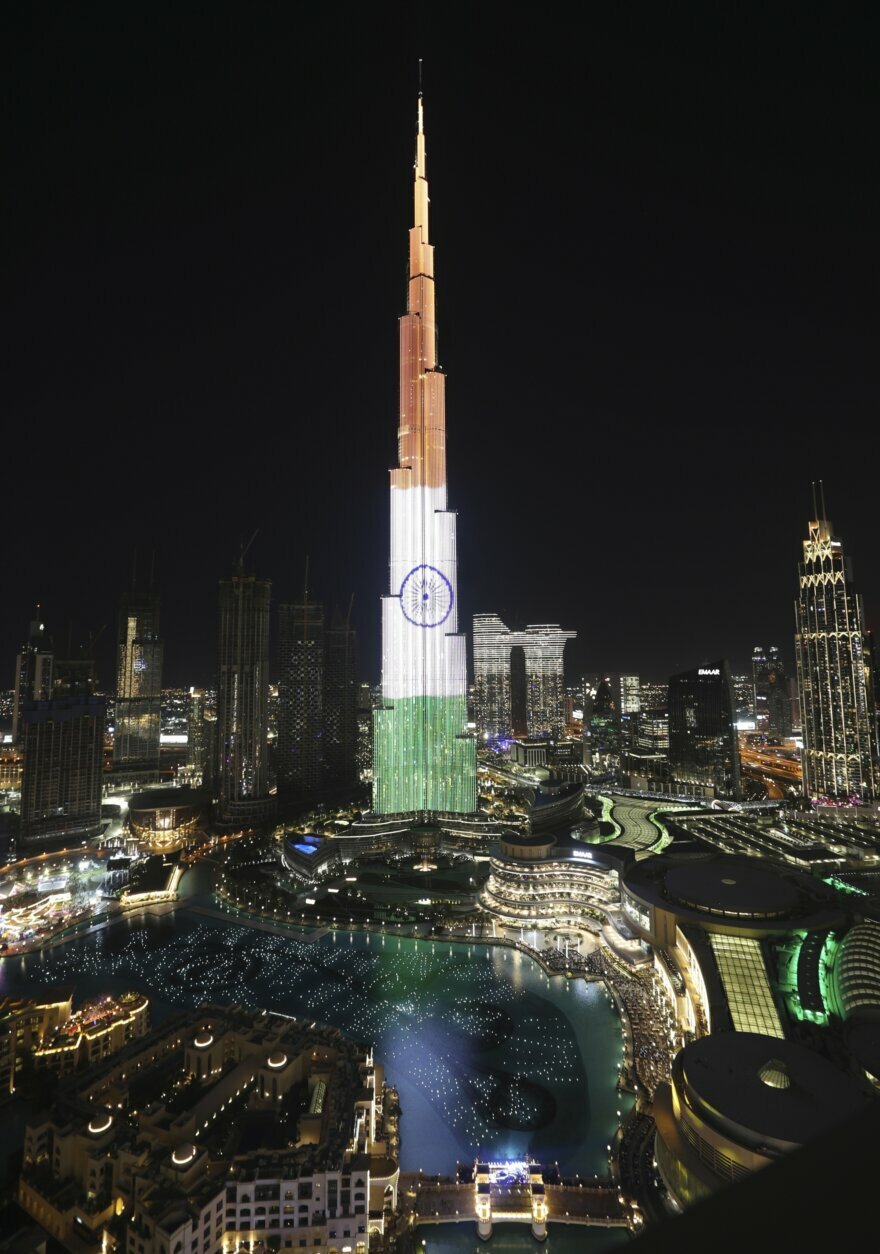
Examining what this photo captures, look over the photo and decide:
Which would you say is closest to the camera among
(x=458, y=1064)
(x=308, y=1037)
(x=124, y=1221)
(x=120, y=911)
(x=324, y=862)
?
(x=124, y=1221)

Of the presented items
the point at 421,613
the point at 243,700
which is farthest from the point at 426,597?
the point at 243,700

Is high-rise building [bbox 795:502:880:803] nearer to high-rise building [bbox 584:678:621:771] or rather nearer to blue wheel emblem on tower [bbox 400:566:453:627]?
high-rise building [bbox 584:678:621:771]

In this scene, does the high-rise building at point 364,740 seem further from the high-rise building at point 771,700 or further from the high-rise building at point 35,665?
the high-rise building at point 771,700

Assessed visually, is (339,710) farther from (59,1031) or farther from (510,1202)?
(510,1202)

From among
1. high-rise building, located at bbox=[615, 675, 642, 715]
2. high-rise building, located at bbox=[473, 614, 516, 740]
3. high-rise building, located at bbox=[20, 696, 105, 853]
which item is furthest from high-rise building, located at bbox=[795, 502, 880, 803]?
high-rise building, located at bbox=[20, 696, 105, 853]

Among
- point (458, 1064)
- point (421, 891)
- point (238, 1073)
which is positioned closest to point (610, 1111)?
point (458, 1064)

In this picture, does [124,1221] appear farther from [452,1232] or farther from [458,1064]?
[458,1064]
